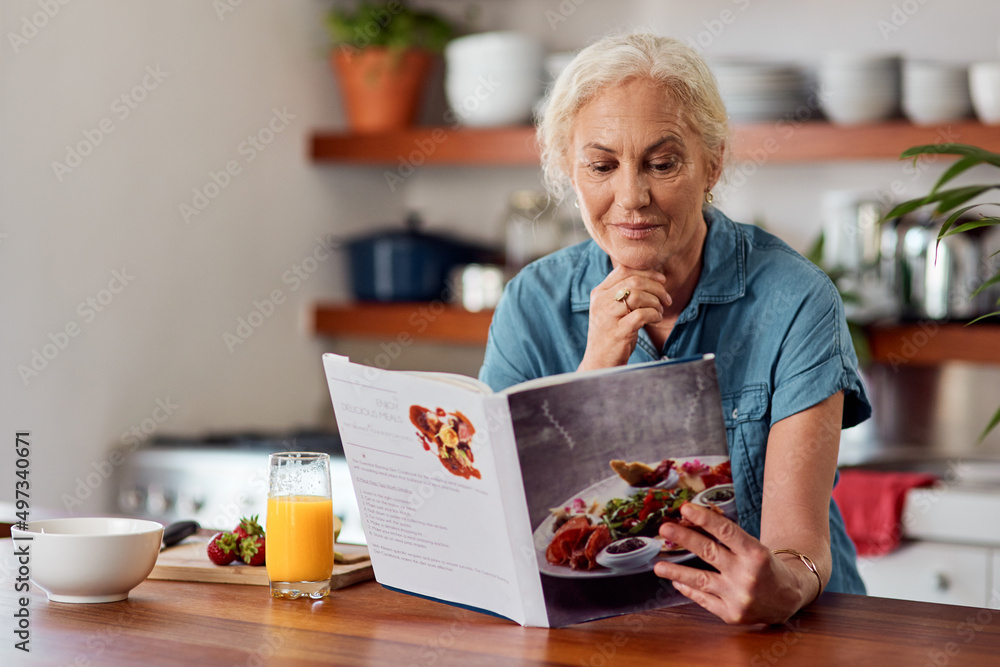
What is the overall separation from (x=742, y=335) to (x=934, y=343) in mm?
1478

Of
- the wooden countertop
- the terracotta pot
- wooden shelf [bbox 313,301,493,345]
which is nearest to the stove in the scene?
wooden shelf [bbox 313,301,493,345]

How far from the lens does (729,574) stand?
106 centimetres

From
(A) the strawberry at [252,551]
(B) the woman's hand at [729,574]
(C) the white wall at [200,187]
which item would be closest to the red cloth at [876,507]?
(C) the white wall at [200,187]

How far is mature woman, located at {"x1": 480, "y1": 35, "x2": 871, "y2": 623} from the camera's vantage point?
129 centimetres

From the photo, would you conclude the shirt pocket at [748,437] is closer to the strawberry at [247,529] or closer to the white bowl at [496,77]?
the strawberry at [247,529]

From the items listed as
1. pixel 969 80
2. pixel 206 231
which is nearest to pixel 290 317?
pixel 206 231

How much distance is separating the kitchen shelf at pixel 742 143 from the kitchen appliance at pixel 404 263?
9.0 inches

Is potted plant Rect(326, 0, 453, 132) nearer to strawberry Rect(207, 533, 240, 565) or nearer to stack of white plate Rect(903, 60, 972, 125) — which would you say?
stack of white plate Rect(903, 60, 972, 125)

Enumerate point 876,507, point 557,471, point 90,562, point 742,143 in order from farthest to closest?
point 742,143
point 876,507
point 90,562
point 557,471

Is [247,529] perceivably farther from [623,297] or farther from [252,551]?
[623,297]

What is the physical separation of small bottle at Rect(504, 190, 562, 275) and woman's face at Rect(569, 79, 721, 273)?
1827 mm

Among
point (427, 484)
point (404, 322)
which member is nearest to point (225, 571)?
point (427, 484)

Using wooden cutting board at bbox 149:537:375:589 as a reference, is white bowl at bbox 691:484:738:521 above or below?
above

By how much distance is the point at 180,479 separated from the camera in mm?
2744
